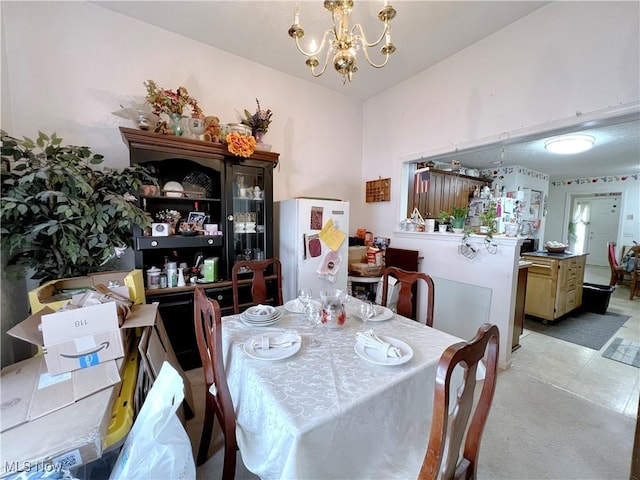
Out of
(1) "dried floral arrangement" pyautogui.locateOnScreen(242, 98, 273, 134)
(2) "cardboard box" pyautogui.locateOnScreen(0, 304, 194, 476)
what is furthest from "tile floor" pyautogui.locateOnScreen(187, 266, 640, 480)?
(1) "dried floral arrangement" pyautogui.locateOnScreen(242, 98, 273, 134)

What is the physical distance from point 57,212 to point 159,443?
4.26 ft

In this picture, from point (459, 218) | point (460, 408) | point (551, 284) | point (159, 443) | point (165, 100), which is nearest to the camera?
point (460, 408)

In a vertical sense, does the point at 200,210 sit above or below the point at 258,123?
below

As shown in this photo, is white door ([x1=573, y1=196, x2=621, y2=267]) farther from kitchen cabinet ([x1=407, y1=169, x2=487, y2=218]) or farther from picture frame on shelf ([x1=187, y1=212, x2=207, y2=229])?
picture frame on shelf ([x1=187, y1=212, x2=207, y2=229])

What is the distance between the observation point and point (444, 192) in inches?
168

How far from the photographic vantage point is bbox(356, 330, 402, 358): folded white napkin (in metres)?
1.04

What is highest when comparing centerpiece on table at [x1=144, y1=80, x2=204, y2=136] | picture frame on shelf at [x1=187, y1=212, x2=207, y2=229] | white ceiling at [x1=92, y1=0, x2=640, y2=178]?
white ceiling at [x1=92, y1=0, x2=640, y2=178]

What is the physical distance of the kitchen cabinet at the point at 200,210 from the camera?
195cm

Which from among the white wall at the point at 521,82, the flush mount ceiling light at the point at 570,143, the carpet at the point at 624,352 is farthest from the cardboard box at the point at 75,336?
the flush mount ceiling light at the point at 570,143

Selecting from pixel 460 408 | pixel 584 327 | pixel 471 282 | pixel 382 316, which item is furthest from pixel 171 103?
pixel 584 327

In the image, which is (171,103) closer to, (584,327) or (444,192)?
(444,192)

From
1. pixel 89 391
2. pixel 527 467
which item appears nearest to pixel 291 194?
pixel 89 391

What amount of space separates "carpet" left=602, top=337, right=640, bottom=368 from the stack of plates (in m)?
3.20

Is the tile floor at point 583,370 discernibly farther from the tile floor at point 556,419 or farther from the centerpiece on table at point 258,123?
the centerpiece on table at point 258,123
